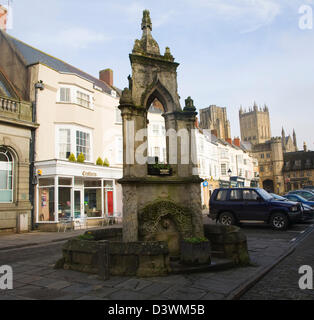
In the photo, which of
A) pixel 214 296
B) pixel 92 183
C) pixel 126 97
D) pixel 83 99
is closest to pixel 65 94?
pixel 83 99

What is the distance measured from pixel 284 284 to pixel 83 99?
19766mm

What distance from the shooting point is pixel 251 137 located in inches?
5039

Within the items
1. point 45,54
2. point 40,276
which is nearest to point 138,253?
point 40,276

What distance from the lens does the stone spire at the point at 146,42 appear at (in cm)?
808

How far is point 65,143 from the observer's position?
20.5m

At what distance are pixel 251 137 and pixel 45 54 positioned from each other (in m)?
116

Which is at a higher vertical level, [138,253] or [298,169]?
[298,169]

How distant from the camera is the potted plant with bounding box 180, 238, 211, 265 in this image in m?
6.39

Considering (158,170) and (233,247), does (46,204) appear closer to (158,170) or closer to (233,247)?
(158,170)

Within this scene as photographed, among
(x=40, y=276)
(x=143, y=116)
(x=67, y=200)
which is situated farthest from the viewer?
(x=67, y=200)

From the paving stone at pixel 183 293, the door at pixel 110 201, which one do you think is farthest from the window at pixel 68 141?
the paving stone at pixel 183 293

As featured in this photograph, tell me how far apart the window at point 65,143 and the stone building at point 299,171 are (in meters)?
73.1

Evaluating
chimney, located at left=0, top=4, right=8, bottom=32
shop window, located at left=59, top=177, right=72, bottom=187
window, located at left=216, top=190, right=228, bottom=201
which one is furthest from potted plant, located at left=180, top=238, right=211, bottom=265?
chimney, located at left=0, top=4, right=8, bottom=32
